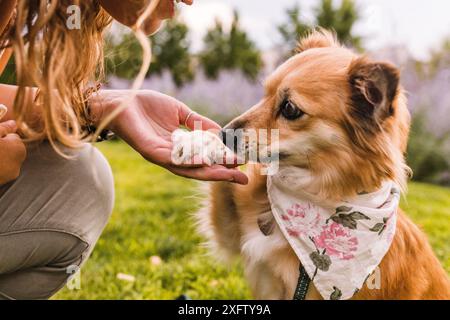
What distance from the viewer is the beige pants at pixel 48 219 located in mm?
1943

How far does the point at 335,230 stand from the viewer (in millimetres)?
2293

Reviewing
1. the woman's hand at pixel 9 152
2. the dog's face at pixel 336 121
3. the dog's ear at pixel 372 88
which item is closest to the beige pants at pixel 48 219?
the woman's hand at pixel 9 152

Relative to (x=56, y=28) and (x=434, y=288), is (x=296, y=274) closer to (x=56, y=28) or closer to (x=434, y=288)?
(x=434, y=288)

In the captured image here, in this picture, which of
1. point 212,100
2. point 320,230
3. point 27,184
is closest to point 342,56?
point 320,230

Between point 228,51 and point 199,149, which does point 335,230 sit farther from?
A: point 228,51

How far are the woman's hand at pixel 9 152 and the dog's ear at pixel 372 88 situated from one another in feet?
4.35

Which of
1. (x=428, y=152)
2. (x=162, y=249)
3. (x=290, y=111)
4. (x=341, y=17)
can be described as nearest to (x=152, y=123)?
(x=290, y=111)

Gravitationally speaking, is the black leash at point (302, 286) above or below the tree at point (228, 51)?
above

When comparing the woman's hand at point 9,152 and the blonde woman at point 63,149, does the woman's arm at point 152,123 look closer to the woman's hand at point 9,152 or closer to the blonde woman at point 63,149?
the blonde woman at point 63,149

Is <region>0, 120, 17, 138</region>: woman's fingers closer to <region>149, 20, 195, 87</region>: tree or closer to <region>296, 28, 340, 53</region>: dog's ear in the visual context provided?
<region>296, 28, 340, 53</region>: dog's ear

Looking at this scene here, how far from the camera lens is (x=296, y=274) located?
7.73 ft

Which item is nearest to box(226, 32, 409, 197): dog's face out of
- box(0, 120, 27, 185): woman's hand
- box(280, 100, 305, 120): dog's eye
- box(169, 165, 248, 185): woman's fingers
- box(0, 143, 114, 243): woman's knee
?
box(280, 100, 305, 120): dog's eye

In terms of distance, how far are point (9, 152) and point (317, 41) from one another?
1504 mm

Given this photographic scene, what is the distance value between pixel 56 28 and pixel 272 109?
3.30ft
